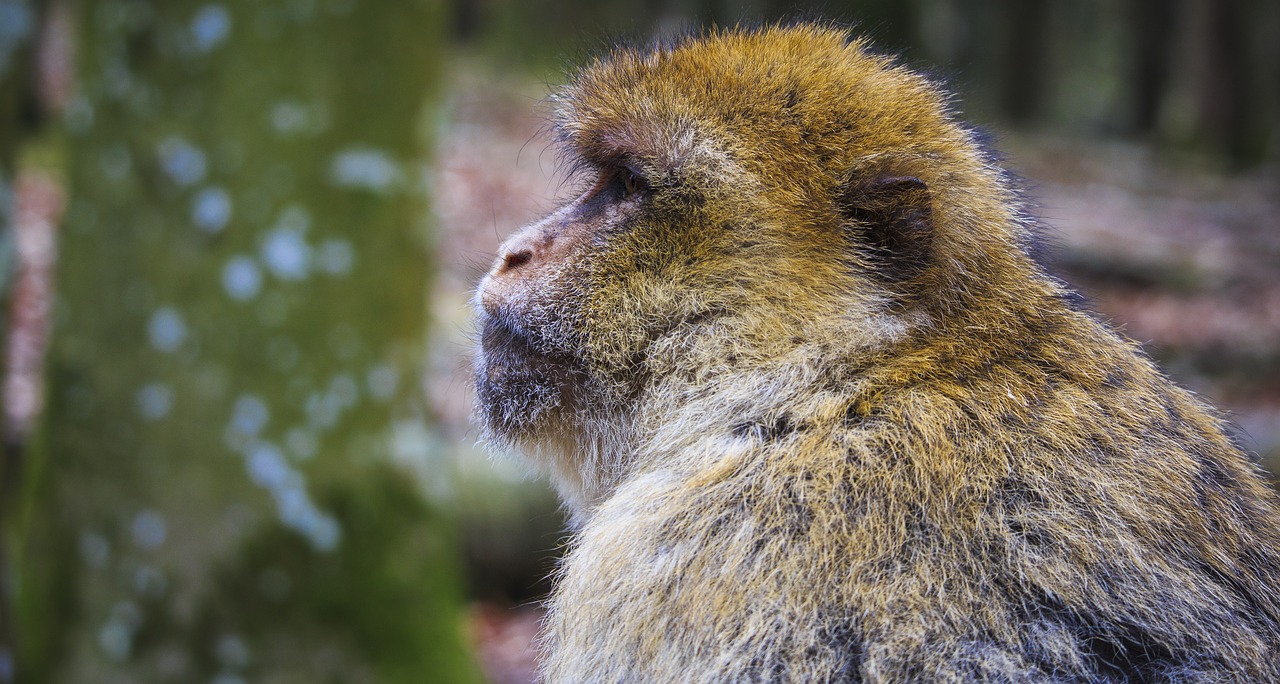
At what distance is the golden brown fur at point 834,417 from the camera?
1938 millimetres

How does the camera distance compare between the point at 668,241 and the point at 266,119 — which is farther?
the point at 266,119

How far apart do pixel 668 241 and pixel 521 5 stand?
877 inches

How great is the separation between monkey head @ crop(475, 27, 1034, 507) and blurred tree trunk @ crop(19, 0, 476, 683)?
5.82 ft

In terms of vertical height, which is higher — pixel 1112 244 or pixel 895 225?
pixel 895 225

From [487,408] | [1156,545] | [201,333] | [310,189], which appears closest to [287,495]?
[201,333]

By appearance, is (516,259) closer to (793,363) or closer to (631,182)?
(631,182)

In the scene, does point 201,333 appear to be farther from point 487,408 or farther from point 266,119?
point 487,408

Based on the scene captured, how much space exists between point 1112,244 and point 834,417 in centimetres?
1092

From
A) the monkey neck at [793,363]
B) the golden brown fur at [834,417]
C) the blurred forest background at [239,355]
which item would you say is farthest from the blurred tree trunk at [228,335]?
the monkey neck at [793,363]

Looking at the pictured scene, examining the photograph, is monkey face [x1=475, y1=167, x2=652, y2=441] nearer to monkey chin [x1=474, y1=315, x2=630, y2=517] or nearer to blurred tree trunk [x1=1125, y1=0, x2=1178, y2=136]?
monkey chin [x1=474, y1=315, x2=630, y2=517]

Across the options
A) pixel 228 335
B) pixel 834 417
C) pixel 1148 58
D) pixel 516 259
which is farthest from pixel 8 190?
pixel 1148 58

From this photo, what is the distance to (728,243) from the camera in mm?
2350

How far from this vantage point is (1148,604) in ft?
6.31

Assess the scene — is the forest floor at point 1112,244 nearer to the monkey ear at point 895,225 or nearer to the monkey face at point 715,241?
the monkey face at point 715,241
